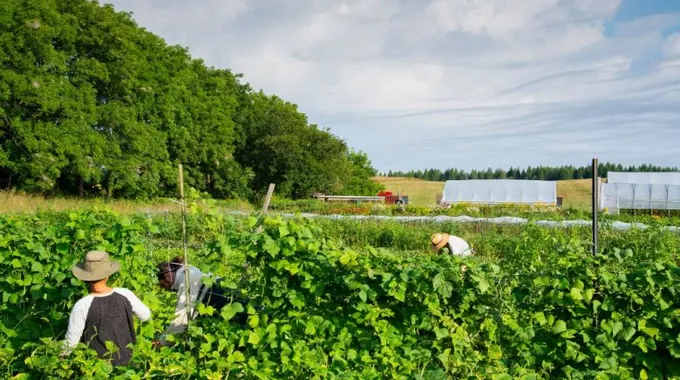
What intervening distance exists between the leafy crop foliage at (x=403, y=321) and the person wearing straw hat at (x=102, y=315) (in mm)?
133

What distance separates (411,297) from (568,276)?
39.7 inches

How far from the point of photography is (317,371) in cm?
369

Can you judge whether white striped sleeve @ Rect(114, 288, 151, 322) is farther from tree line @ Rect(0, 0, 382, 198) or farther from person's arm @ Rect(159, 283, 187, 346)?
tree line @ Rect(0, 0, 382, 198)

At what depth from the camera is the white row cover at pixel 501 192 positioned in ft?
118

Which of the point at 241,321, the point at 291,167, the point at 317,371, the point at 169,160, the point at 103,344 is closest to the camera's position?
the point at 317,371

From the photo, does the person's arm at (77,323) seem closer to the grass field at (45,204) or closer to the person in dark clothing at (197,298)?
the person in dark clothing at (197,298)

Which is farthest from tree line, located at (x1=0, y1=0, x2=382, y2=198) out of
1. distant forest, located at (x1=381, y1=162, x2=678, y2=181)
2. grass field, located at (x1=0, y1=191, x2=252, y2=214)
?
distant forest, located at (x1=381, y1=162, x2=678, y2=181)

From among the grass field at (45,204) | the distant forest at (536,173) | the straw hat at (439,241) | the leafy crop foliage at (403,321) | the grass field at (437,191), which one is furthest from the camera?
the distant forest at (536,173)

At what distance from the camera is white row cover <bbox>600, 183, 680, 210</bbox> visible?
98.5ft

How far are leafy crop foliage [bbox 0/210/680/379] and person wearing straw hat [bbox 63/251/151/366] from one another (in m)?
0.13

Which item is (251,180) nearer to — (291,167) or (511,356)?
(291,167)

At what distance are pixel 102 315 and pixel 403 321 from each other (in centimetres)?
190

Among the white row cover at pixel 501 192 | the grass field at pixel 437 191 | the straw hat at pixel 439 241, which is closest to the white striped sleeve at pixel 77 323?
the straw hat at pixel 439 241

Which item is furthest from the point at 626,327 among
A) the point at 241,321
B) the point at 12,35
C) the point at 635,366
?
the point at 12,35
